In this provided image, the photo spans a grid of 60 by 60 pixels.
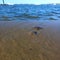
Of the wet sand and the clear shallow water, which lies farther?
the clear shallow water

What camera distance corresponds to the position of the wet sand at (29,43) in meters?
0.67

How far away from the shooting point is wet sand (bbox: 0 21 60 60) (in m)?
0.67

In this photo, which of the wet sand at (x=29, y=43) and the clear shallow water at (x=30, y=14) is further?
the clear shallow water at (x=30, y=14)

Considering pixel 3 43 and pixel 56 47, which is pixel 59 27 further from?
pixel 3 43

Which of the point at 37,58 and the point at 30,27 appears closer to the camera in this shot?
the point at 37,58

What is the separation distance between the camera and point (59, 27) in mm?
751

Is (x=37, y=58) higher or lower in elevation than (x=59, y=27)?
lower

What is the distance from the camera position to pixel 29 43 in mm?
697

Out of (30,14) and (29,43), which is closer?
(29,43)

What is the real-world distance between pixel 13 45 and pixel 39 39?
13 centimetres

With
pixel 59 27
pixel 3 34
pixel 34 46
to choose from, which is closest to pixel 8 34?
pixel 3 34

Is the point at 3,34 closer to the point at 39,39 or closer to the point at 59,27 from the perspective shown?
the point at 39,39

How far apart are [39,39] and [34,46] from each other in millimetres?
44

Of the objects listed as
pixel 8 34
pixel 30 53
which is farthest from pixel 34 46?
pixel 8 34
